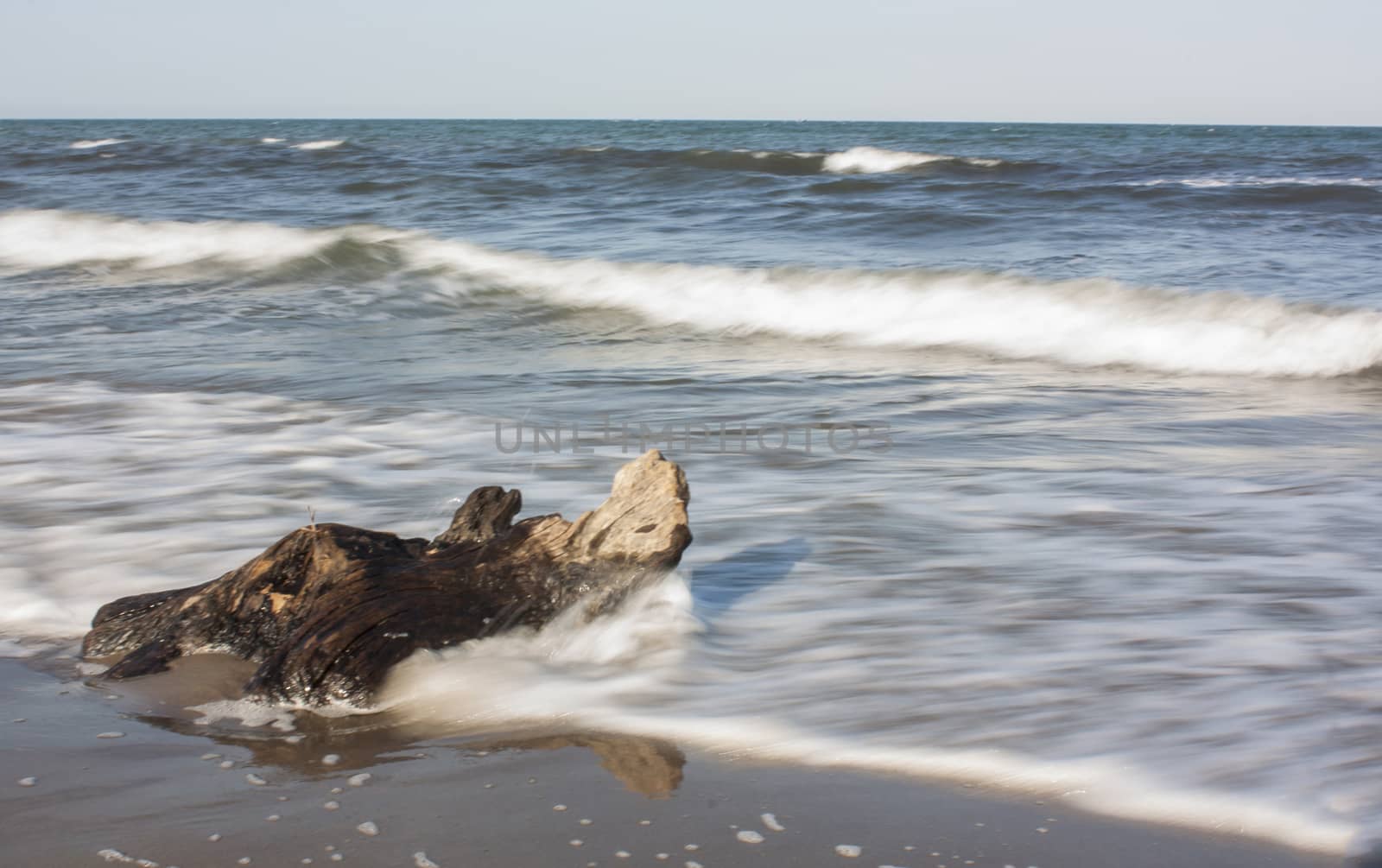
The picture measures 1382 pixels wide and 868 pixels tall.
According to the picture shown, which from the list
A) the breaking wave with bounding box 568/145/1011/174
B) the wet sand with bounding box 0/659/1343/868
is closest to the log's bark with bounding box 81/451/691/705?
the wet sand with bounding box 0/659/1343/868

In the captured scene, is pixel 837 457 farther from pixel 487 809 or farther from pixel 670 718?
pixel 487 809

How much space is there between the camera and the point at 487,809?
1891 mm

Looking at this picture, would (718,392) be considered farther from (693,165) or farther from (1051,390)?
(693,165)

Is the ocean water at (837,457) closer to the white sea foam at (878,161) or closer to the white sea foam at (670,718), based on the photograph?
the white sea foam at (670,718)

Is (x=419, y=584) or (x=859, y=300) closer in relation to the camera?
(x=419, y=584)

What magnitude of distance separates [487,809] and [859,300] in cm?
725

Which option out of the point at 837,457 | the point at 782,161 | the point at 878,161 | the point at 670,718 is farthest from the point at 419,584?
the point at 878,161

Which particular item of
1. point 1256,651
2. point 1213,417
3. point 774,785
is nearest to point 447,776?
point 774,785

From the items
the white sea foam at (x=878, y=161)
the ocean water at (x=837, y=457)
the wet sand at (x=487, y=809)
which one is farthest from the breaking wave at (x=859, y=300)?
the white sea foam at (x=878, y=161)

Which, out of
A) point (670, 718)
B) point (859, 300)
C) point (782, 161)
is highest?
point (782, 161)

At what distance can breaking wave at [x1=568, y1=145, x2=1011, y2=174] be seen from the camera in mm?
19500

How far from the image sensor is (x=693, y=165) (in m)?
18.9

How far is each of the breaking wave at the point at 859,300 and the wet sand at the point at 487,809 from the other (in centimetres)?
549

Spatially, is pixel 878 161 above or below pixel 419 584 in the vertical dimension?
above
